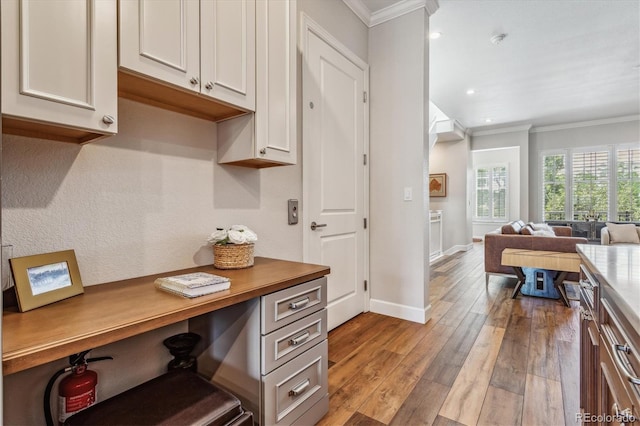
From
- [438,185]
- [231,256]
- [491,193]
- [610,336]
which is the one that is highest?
[438,185]

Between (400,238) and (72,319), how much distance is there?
8.18ft

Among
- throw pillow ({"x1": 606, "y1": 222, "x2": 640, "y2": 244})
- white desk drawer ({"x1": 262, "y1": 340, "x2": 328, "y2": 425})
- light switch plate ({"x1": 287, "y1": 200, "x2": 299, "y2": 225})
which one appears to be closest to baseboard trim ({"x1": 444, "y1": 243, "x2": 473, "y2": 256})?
throw pillow ({"x1": 606, "y1": 222, "x2": 640, "y2": 244})

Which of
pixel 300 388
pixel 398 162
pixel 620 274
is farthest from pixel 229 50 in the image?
pixel 398 162

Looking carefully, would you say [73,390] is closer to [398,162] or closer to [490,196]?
[398,162]

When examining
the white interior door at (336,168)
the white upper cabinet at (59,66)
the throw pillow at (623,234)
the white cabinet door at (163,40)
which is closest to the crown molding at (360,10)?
the white interior door at (336,168)

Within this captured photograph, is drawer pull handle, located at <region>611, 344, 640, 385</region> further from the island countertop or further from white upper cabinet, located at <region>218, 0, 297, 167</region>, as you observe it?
white upper cabinet, located at <region>218, 0, 297, 167</region>

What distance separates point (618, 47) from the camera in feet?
12.3

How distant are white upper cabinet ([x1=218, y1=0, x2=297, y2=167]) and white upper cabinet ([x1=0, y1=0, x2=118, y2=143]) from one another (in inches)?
24.9

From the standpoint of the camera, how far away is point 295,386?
4.56 feet

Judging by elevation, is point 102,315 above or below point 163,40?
below

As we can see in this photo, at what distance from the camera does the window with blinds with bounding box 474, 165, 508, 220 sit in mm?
8883

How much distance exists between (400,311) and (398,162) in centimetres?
137

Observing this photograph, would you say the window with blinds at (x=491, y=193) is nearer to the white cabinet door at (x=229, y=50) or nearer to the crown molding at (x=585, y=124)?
the crown molding at (x=585, y=124)

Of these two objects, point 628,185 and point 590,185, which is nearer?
point 628,185
